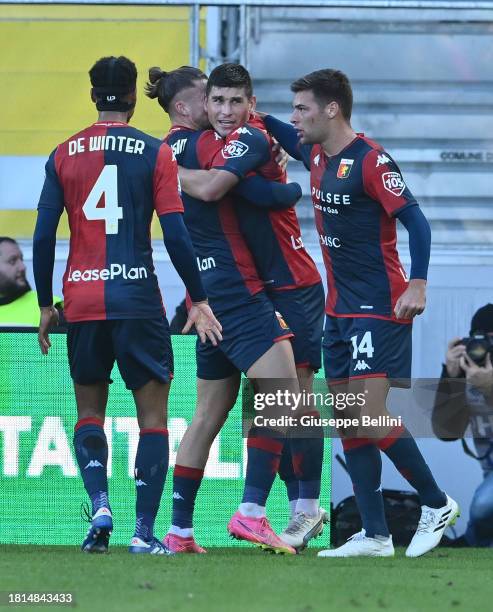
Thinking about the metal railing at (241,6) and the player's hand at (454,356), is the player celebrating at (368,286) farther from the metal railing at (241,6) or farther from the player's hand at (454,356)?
the metal railing at (241,6)

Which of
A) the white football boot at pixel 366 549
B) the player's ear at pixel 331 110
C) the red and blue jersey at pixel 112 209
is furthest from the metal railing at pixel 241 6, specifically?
the white football boot at pixel 366 549

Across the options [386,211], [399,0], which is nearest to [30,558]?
[386,211]

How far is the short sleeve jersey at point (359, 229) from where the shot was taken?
5.62 metres

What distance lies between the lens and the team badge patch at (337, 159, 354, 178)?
5652 millimetres

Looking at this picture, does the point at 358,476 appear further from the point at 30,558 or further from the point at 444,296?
the point at 444,296

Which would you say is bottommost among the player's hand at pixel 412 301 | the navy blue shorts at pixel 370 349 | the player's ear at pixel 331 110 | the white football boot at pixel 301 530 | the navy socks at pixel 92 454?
the white football boot at pixel 301 530

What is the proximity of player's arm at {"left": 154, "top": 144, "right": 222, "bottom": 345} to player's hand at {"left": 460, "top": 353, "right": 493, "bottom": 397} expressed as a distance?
237cm

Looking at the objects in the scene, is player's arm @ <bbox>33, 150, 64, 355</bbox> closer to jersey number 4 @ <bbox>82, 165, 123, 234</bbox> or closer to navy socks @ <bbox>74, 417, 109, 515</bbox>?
jersey number 4 @ <bbox>82, 165, 123, 234</bbox>

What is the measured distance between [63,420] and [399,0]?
3282mm

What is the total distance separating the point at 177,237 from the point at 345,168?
896 millimetres

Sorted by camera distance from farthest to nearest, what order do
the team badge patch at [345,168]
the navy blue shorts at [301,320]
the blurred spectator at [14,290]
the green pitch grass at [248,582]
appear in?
the blurred spectator at [14,290], the navy blue shorts at [301,320], the team badge patch at [345,168], the green pitch grass at [248,582]

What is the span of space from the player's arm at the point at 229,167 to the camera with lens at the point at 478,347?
6.08 feet

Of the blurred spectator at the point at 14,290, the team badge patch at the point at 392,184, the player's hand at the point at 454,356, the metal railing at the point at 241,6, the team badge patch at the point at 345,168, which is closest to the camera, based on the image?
the team badge patch at the point at 392,184

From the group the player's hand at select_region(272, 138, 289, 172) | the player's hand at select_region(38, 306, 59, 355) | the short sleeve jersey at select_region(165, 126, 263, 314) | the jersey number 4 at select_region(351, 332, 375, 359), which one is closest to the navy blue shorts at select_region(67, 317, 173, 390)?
the player's hand at select_region(38, 306, 59, 355)
